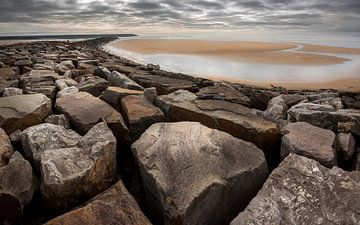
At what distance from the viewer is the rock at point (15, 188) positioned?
178cm

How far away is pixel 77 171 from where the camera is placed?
190 cm

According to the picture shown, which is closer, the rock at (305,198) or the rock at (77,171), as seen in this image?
the rock at (305,198)

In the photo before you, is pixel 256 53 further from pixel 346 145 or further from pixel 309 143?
pixel 309 143

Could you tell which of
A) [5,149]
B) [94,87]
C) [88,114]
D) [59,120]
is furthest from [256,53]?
[5,149]

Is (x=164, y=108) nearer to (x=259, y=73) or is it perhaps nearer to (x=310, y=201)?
(x=310, y=201)

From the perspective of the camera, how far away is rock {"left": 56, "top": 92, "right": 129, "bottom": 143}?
2.67 meters

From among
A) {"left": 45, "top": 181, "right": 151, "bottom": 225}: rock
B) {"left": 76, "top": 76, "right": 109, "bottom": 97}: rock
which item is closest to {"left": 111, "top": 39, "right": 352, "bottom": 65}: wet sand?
{"left": 76, "top": 76, "right": 109, "bottom": 97}: rock

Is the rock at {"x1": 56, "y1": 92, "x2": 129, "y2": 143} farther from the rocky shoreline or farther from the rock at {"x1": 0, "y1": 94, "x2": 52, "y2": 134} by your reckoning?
the rock at {"x1": 0, "y1": 94, "x2": 52, "y2": 134}

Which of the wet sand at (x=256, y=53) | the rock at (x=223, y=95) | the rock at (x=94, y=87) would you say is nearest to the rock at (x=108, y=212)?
the rock at (x=223, y=95)

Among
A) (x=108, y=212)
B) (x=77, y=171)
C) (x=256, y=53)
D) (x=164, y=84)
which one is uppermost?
(x=164, y=84)

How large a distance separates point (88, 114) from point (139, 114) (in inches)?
19.4

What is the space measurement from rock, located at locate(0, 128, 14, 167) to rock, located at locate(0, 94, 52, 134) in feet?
0.86

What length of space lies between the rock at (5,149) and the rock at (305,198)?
5.48 feet

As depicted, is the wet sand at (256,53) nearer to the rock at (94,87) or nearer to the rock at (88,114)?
the rock at (94,87)
